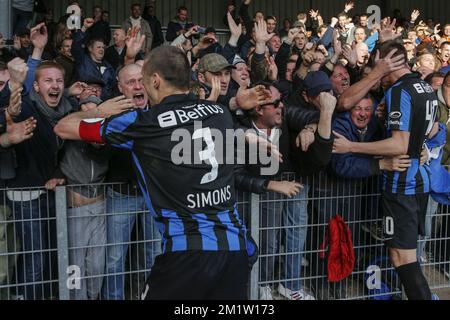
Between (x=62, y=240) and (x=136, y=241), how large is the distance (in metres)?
0.58

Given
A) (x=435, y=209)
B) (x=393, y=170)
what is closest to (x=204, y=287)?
(x=393, y=170)

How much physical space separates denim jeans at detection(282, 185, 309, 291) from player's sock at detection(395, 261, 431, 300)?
2.87ft

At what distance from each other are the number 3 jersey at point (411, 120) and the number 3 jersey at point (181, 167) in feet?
6.16

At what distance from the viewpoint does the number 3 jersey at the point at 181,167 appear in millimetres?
3301

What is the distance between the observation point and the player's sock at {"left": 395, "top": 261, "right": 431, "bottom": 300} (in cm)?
461

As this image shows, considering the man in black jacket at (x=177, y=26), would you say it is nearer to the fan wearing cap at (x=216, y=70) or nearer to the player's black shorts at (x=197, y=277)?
the fan wearing cap at (x=216, y=70)

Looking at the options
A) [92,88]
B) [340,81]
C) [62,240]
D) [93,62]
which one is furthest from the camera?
[93,62]

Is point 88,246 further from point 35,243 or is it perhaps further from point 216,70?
point 216,70

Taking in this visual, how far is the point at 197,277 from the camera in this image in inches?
126

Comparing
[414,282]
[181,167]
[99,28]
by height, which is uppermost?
[99,28]

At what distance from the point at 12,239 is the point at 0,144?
0.75m

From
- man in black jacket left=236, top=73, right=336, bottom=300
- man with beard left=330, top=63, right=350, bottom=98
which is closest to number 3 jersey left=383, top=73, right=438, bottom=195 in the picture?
man in black jacket left=236, top=73, right=336, bottom=300

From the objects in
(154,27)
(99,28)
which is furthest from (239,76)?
(154,27)

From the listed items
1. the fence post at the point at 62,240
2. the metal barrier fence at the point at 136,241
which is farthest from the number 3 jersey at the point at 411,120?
the fence post at the point at 62,240
